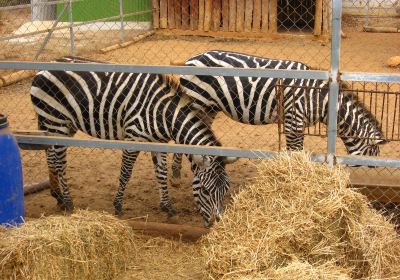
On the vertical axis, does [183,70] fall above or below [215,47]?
above

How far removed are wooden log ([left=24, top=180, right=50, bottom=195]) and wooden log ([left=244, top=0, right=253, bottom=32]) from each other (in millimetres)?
9406

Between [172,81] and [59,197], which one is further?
[59,197]

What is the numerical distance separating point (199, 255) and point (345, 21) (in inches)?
545

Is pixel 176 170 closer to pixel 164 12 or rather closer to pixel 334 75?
pixel 334 75

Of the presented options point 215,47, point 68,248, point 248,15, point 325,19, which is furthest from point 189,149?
point 248,15

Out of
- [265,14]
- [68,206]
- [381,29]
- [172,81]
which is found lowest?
[68,206]

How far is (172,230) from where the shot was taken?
564 centimetres

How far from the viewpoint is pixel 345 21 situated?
17875 millimetres

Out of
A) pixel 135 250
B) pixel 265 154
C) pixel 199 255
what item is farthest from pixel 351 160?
pixel 135 250

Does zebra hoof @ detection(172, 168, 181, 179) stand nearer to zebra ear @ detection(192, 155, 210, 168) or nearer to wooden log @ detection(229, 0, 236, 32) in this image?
zebra ear @ detection(192, 155, 210, 168)

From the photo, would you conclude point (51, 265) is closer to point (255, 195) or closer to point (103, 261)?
point (103, 261)

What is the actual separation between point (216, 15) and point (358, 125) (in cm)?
1001

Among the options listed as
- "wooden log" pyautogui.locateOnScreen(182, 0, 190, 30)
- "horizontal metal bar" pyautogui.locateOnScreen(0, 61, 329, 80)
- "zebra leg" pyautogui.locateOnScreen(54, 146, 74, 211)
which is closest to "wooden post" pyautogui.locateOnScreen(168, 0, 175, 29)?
"wooden log" pyautogui.locateOnScreen(182, 0, 190, 30)

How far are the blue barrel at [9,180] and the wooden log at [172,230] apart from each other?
3.14 feet
